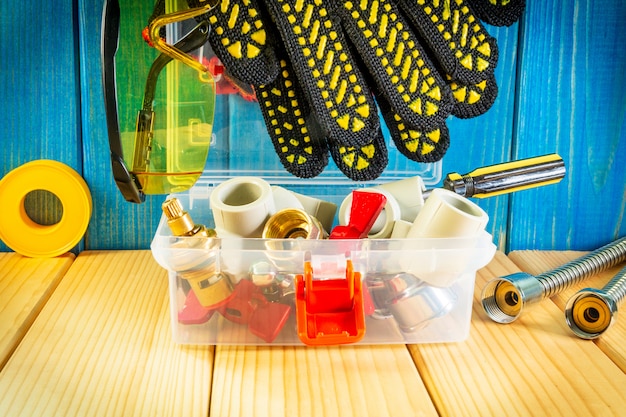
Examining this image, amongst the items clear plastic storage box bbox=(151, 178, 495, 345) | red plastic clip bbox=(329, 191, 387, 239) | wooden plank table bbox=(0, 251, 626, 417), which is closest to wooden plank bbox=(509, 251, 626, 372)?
wooden plank table bbox=(0, 251, 626, 417)

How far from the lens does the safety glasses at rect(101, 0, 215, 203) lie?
0.70 metres

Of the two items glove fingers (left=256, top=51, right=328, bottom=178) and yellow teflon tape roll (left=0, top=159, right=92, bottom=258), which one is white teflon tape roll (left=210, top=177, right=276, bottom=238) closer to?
glove fingers (left=256, top=51, right=328, bottom=178)

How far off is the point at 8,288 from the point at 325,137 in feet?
1.30

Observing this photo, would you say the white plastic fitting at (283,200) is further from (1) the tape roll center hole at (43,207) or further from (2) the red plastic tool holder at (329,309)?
(1) the tape roll center hole at (43,207)

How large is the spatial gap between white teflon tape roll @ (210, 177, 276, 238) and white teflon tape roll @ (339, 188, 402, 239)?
0.09m

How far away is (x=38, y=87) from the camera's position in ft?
2.72

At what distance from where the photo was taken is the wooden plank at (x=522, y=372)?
22.8 inches

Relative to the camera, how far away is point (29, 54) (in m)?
0.82

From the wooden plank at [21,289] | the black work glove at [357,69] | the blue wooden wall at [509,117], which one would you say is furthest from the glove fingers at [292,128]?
the wooden plank at [21,289]

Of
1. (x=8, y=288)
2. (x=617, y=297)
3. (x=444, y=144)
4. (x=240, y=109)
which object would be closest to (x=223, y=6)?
(x=240, y=109)

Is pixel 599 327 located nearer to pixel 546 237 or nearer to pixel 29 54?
pixel 546 237

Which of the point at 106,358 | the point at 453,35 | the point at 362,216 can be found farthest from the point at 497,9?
the point at 106,358

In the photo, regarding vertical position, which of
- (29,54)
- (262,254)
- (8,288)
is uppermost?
(29,54)

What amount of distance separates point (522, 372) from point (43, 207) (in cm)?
60
